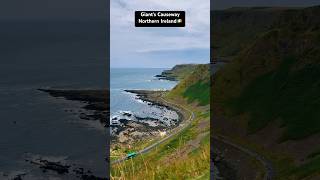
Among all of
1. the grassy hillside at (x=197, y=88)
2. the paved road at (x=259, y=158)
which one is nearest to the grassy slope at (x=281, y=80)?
the paved road at (x=259, y=158)

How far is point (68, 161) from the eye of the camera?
77125mm

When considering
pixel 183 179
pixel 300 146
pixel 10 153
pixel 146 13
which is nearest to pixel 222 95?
pixel 300 146

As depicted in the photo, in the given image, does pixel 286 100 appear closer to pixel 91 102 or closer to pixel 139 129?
pixel 139 129

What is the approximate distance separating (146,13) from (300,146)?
183 ft

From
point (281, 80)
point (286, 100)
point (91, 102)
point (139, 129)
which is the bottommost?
point (139, 129)

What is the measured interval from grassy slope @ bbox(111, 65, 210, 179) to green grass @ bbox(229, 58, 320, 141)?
10609 mm

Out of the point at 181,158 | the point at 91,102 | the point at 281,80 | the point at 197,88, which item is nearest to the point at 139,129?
the point at 91,102

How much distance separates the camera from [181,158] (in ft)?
200

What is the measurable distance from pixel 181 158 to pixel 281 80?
2047 inches

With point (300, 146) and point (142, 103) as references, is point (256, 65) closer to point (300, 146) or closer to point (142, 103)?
point (300, 146)

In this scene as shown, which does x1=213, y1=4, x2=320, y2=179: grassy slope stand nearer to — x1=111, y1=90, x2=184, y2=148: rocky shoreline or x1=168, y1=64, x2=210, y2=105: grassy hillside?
x1=168, y1=64, x2=210, y2=105: grassy hillside

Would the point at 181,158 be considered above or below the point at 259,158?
above

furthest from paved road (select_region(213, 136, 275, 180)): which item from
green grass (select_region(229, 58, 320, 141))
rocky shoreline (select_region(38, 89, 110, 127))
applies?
rocky shoreline (select_region(38, 89, 110, 127))

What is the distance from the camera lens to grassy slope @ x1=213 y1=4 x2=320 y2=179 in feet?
285
